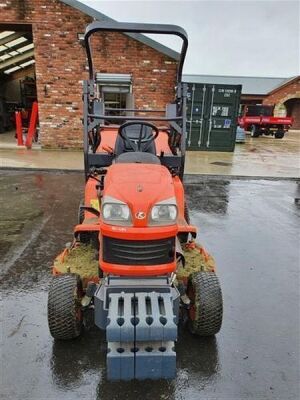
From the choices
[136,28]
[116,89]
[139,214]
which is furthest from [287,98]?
[139,214]

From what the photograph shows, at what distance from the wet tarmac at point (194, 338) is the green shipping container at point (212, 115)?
7.11m

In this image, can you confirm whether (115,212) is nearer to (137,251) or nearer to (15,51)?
(137,251)

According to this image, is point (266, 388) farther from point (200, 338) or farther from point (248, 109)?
point (248, 109)

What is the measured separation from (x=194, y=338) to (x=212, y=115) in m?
10.8

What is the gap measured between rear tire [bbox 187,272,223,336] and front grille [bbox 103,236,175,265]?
453 mm

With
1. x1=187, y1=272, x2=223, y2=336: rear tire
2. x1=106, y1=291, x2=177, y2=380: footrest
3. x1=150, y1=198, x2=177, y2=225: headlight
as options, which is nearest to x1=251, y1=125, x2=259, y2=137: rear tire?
x1=187, y1=272, x2=223, y2=336: rear tire

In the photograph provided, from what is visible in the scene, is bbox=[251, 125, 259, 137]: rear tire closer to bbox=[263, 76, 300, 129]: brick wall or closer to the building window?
bbox=[263, 76, 300, 129]: brick wall

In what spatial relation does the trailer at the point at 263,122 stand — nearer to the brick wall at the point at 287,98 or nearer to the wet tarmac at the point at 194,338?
the brick wall at the point at 287,98

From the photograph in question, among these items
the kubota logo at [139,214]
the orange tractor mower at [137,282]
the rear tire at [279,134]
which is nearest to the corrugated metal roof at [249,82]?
the rear tire at [279,134]

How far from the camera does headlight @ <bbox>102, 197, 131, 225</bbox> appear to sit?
2.34 m

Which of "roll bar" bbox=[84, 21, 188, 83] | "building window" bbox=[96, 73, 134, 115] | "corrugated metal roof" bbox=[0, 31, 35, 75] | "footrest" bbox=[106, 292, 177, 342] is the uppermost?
"corrugated metal roof" bbox=[0, 31, 35, 75]

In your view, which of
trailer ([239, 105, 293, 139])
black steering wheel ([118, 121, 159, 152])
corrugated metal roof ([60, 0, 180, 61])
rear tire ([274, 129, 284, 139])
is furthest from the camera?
rear tire ([274, 129, 284, 139])

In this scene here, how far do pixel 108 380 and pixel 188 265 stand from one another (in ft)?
3.73

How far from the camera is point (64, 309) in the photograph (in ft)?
8.55
